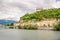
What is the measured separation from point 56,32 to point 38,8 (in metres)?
1.16

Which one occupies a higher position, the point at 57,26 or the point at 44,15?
the point at 44,15

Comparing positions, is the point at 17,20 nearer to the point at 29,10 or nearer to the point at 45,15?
the point at 29,10

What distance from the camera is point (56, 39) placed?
5.53 metres

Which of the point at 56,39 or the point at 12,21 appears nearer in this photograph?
the point at 56,39

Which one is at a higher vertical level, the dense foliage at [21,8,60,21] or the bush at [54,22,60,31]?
the dense foliage at [21,8,60,21]

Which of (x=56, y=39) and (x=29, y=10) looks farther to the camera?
(x=29, y=10)

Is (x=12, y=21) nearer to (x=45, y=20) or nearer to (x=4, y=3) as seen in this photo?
(x=4, y=3)

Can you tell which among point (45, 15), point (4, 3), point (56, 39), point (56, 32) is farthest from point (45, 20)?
point (4, 3)

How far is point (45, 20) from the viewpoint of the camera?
6379 millimetres

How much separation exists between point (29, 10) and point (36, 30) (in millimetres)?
825

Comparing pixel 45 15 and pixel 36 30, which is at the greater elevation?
pixel 45 15

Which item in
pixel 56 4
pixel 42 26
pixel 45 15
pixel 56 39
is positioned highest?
pixel 56 4

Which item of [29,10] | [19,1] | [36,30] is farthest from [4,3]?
[36,30]

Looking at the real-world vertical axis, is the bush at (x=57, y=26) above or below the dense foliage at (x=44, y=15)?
below
